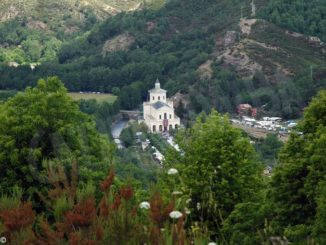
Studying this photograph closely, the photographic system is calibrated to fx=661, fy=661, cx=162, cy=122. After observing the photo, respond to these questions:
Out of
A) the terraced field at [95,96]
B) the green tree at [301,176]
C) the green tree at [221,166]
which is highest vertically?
the green tree at [301,176]

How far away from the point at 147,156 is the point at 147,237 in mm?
34228

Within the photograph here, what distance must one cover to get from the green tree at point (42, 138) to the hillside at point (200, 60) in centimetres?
4100

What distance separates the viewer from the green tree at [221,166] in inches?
469

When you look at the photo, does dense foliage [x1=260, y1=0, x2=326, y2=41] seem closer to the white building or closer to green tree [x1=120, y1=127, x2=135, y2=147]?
the white building

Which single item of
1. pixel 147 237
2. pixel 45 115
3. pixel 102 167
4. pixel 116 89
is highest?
pixel 147 237

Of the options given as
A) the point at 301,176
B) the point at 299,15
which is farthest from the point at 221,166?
the point at 299,15

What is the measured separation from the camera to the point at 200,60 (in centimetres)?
6894

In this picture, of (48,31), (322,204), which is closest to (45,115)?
(322,204)

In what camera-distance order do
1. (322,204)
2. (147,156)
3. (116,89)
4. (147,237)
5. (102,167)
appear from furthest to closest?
(116,89)
(147,156)
(102,167)
(322,204)
(147,237)

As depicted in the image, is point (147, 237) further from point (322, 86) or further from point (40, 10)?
point (40, 10)

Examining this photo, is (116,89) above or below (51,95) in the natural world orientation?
below

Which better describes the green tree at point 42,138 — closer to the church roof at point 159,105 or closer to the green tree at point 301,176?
the green tree at point 301,176

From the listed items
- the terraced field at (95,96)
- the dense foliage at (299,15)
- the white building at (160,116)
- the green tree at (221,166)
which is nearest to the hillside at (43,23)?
the terraced field at (95,96)

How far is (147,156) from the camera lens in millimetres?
38188
